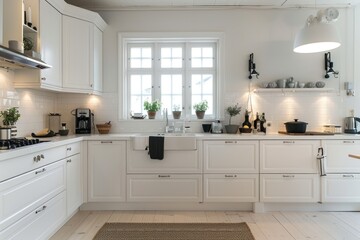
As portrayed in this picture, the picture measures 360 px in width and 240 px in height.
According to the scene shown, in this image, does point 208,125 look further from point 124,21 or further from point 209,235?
point 124,21

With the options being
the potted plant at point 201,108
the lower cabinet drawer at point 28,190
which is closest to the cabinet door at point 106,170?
the lower cabinet drawer at point 28,190

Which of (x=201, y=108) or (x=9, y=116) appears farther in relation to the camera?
(x=201, y=108)

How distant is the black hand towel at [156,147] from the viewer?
3.18 m

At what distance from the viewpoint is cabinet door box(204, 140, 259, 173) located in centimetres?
327

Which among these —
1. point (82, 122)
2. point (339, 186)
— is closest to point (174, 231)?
point (82, 122)

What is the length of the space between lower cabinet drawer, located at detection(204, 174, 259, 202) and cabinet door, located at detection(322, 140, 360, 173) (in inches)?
36.6

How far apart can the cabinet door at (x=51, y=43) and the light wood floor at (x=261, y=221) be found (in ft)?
5.27

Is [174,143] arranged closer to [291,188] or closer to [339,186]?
[291,188]

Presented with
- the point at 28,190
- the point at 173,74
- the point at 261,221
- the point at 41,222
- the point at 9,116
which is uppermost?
the point at 173,74

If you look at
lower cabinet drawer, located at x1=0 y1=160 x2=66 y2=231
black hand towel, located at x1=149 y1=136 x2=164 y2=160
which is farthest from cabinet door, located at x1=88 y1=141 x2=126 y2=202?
lower cabinet drawer, located at x1=0 y1=160 x2=66 y2=231

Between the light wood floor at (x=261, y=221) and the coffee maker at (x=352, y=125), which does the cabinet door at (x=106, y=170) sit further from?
the coffee maker at (x=352, y=125)

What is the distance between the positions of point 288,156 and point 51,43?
3118mm

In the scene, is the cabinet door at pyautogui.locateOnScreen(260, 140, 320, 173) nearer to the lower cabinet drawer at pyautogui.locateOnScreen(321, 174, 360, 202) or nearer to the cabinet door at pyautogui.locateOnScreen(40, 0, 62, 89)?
the lower cabinet drawer at pyautogui.locateOnScreen(321, 174, 360, 202)

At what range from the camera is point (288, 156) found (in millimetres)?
3264
